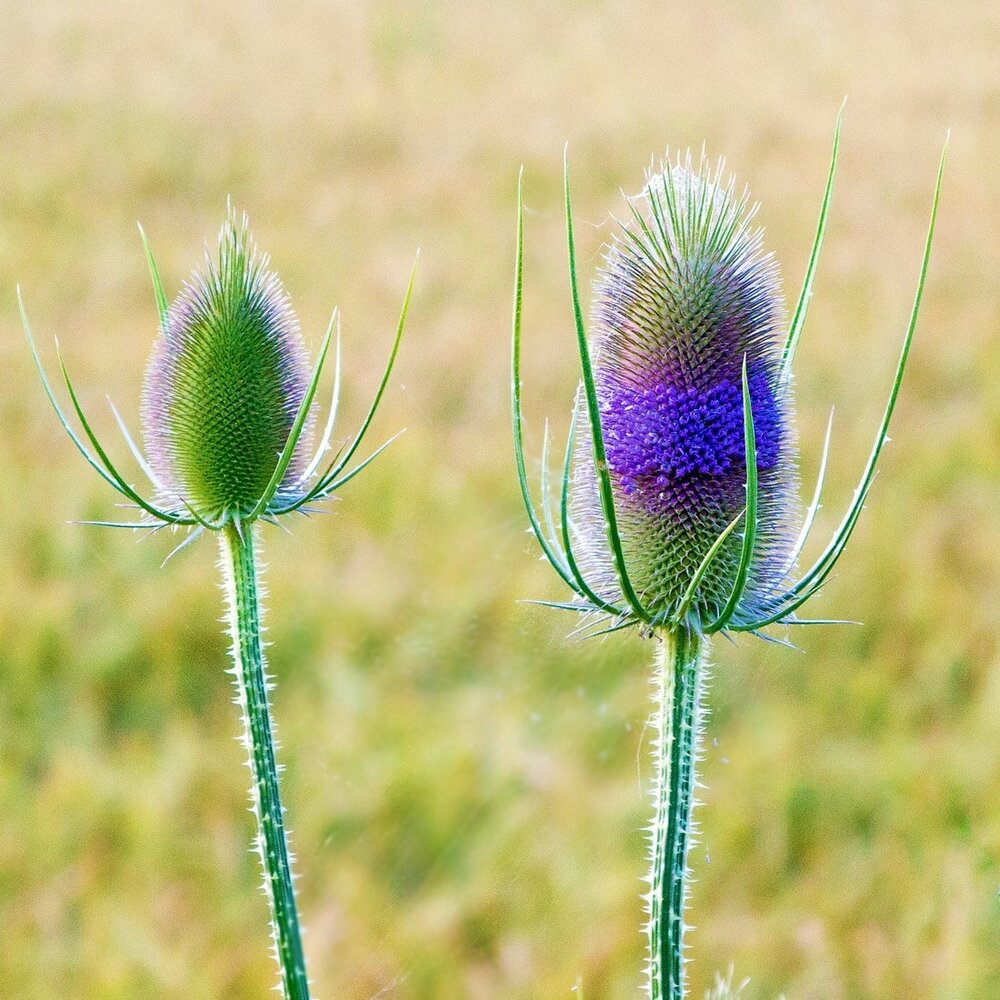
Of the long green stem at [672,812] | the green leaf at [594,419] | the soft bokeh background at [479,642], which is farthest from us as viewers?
the soft bokeh background at [479,642]

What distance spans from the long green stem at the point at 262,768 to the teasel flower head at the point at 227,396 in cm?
7

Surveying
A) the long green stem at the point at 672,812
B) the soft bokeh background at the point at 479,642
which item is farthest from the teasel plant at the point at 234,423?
the soft bokeh background at the point at 479,642

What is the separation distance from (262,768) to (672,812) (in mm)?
354

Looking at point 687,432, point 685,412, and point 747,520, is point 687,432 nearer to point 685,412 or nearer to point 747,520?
point 685,412

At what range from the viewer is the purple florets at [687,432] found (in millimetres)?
1169

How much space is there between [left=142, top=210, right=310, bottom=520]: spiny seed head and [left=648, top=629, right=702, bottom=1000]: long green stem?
46cm

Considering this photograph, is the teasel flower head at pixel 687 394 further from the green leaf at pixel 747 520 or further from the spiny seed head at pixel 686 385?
the green leaf at pixel 747 520

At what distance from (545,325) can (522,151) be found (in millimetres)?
1955

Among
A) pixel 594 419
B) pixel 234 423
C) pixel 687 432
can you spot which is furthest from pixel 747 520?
pixel 234 423

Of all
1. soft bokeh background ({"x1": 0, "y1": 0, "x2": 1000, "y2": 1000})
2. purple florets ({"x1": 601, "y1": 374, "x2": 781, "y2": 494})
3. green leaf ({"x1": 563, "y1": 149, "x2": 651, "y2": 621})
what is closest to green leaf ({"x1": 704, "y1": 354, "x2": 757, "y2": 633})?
green leaf ({"x1": 563, "y1": 149, "x2": 651, "y2": 621})

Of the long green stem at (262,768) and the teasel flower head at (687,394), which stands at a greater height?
the teasel flower head at (687,394)

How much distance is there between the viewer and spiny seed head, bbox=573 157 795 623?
117 cm

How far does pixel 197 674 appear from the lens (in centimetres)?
334

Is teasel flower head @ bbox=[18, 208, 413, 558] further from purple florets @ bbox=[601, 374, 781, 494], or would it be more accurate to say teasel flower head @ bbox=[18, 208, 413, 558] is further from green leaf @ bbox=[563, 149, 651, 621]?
green leaf @ bbox=[563, 149, 651, 621]
